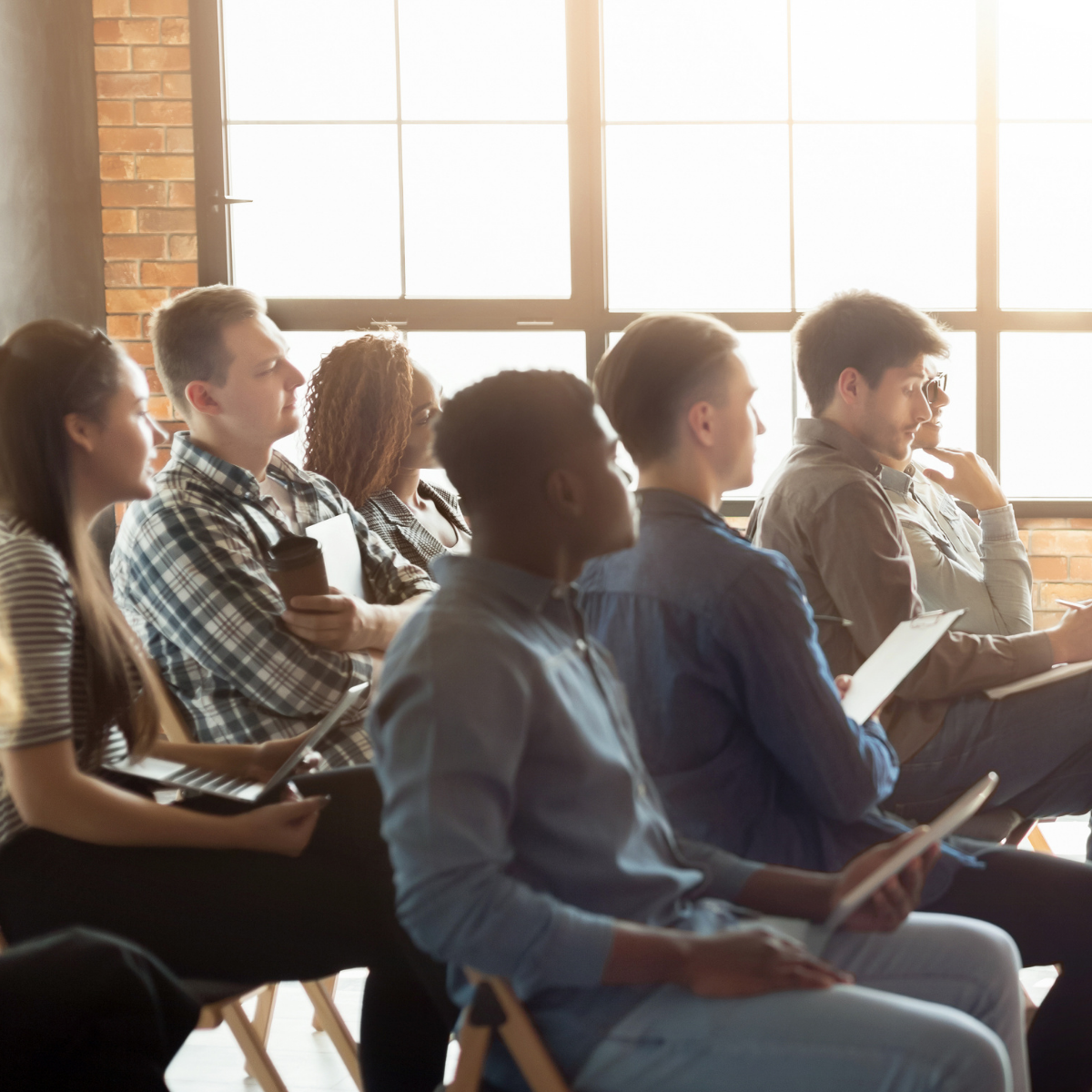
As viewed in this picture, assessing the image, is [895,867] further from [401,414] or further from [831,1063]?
[401,414]

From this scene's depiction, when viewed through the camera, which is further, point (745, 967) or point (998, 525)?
point (998, 525)

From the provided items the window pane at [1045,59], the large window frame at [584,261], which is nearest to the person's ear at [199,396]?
the large window frame at [584,261]

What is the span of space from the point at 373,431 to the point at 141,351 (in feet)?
5.08

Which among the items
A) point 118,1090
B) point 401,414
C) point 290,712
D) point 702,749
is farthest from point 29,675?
point 401,414

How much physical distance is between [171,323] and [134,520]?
367 mm

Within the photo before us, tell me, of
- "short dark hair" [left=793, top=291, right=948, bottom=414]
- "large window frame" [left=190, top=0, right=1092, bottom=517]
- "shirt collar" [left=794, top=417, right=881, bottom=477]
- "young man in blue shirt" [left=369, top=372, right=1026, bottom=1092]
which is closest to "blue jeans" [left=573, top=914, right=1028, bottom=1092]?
"young man in blue shirt" [left=369, top=372, right=1026, bottom=1092]

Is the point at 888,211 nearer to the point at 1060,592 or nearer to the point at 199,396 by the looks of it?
the point at 1060,592

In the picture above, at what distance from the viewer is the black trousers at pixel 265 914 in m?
1.32

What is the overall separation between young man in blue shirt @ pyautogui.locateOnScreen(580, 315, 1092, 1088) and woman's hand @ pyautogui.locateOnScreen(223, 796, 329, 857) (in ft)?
1.42

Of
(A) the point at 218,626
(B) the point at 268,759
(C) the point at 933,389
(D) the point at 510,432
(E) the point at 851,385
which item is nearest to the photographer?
(D) the point at 510,432

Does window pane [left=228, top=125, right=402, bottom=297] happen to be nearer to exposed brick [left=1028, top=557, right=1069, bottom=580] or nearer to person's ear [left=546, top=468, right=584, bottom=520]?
exposed brick [left=1028, top=557, right=1069, bottom=580]

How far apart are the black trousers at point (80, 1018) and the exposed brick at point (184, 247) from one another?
293cm

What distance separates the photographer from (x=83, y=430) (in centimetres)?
143

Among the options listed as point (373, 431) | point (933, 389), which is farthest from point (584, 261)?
point (933, 389)
